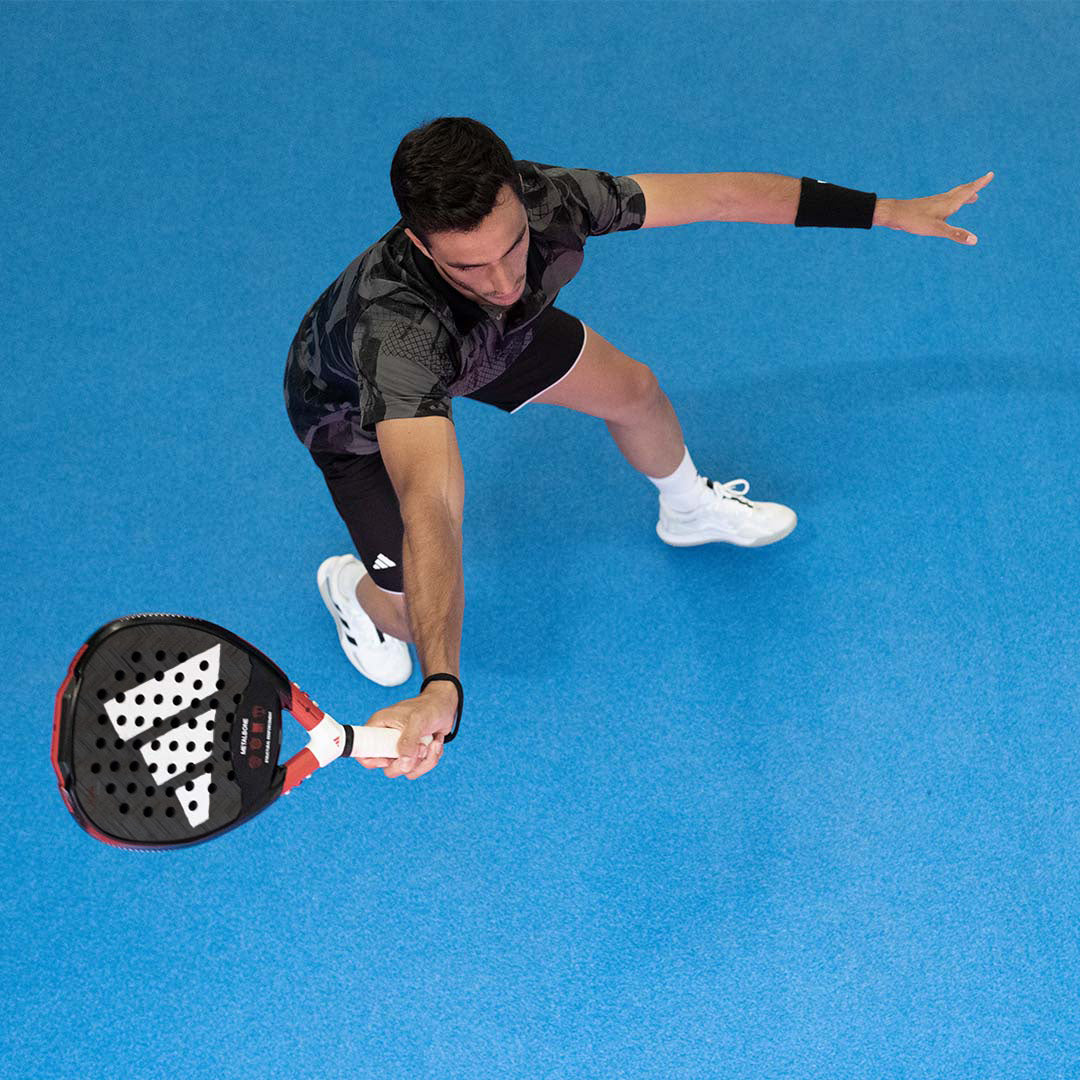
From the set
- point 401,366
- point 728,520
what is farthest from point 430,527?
point 728,520

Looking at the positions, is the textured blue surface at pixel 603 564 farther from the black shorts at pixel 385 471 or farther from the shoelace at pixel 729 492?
the black shorts at pixel 385 471

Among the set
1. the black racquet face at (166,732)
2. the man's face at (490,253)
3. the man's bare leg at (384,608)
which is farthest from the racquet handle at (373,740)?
the man's bare leg at (384,608)

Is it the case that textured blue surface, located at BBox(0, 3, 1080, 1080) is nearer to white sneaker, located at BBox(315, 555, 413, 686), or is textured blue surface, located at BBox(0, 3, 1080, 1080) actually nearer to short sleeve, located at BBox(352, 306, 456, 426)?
white sneaker, located at BBox(315, 555, 413, 686)

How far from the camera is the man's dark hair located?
5.78ft

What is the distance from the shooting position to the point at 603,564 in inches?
113

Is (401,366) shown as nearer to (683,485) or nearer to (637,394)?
(637,394)

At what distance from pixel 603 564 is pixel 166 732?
1.48 metres

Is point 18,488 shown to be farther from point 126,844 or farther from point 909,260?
point 909,260

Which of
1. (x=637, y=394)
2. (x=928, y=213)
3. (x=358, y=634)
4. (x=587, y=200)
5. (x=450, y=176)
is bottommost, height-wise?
(x=358, y=634)

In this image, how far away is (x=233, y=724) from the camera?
5.32 ft

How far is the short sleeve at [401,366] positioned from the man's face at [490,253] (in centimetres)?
9

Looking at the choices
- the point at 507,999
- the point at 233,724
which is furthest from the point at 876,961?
the point at 233,724

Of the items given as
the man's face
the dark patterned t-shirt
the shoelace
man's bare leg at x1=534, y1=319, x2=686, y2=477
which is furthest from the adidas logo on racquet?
the shoelace

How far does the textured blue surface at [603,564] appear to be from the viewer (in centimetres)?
232
